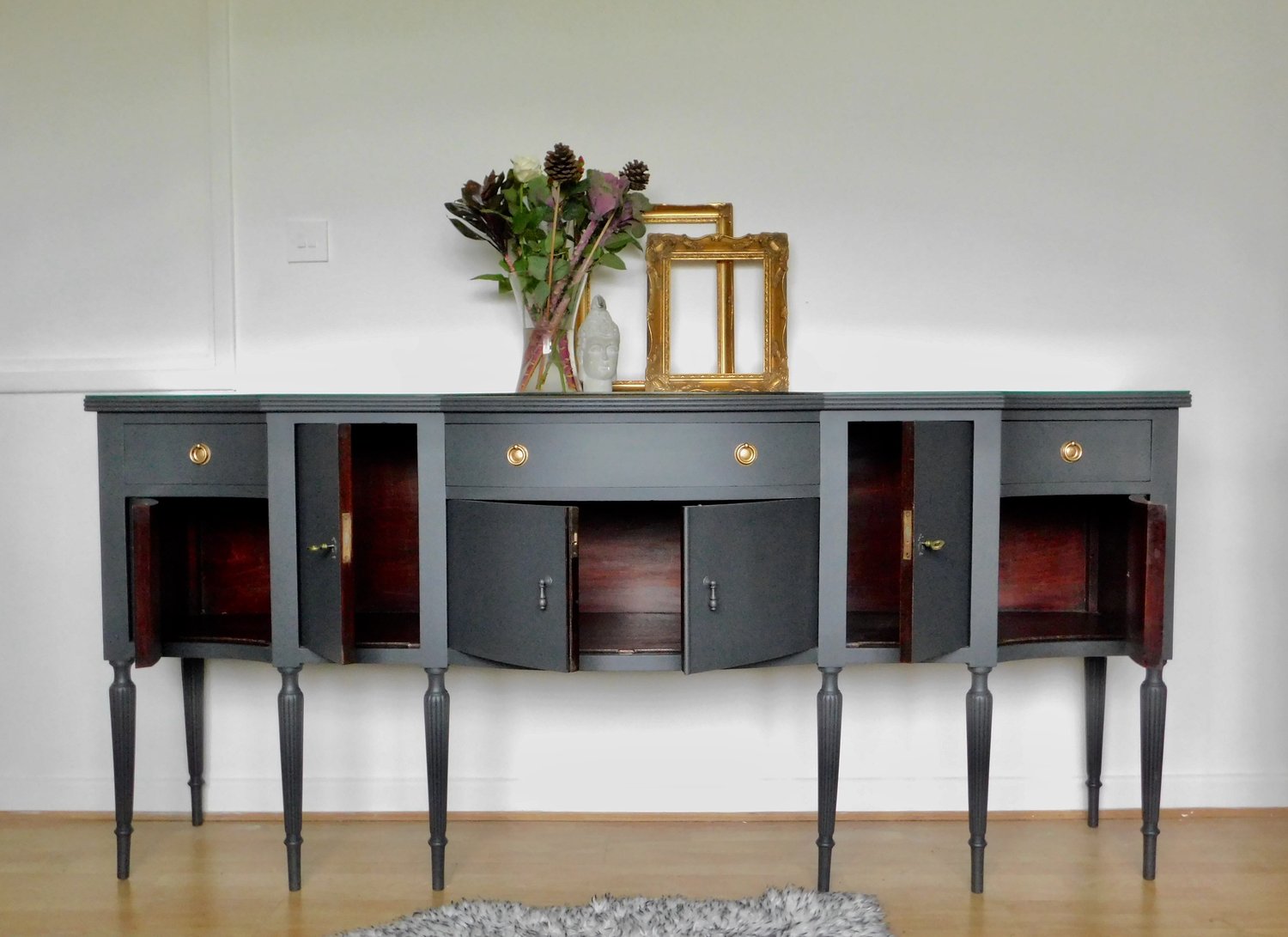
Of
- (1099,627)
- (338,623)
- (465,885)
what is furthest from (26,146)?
(1099,627)

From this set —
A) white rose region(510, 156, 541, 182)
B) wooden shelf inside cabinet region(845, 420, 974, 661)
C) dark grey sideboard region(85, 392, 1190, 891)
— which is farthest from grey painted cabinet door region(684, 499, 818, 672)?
white rose region(510, 156, 541, 182)

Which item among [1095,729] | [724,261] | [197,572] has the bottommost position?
[1095,729]

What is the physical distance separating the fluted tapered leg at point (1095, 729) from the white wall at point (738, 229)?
6cm

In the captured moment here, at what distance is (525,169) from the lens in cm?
205

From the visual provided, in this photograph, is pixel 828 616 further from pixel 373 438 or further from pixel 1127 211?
pixel 1127 211

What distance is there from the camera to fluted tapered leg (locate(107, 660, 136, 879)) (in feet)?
6.31

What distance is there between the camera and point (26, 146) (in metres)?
2.28

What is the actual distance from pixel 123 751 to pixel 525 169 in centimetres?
132

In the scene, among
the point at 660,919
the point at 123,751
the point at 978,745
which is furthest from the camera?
the point at 123,751

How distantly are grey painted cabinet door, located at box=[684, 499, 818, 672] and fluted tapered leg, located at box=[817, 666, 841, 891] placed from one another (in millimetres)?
88

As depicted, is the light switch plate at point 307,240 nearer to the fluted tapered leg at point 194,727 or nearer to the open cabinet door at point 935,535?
the fluted tapered leg at point 194,727

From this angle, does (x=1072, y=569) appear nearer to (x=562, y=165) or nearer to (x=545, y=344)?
(x=545, y=344)

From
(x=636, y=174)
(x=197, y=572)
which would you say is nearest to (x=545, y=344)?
(x=636, y=174)

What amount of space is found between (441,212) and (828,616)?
3.88ft
